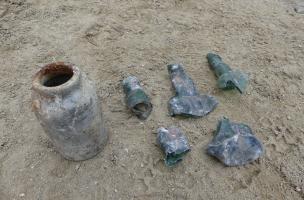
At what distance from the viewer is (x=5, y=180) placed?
254 centimetres

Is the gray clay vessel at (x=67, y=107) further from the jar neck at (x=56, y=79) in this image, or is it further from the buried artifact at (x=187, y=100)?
the buried artifact at (x=187, y=100)

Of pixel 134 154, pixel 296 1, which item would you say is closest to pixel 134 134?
pixel 134 154

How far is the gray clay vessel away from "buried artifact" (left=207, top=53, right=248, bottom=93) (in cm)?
112

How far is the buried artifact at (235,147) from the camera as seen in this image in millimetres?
2525

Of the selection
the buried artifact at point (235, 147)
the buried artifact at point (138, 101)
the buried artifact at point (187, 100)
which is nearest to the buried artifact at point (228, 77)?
the buried artifact at point (187, 100)

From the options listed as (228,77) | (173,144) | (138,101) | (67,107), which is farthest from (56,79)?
(228,77)

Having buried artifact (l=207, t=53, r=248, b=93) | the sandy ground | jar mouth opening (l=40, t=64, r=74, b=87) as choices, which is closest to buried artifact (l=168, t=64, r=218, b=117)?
the sandy ground

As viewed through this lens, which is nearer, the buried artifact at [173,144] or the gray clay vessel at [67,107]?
the gray clay vessel at [67,107]

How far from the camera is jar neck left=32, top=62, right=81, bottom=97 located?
2.11 m

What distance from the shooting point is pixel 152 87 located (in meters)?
3.12

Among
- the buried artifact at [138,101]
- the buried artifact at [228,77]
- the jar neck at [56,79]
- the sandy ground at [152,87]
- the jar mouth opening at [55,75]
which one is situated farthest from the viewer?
the buried artifact at [228,77]

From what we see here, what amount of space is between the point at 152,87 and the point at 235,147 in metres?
0.95

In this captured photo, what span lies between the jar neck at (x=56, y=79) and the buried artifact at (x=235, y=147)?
1095mm

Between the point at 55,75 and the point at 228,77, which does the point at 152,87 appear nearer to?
the point at 228,77
